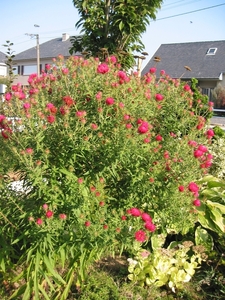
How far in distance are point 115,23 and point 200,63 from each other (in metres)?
27.0

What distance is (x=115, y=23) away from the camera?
4891mm

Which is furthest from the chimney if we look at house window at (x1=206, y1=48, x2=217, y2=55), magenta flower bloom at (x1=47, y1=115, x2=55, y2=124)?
magenta flower bloom at (x1=47, y1=115, x2=55, y2=124)

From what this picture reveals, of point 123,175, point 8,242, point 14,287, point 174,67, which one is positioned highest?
point 174,67

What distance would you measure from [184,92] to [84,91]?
2.81ft

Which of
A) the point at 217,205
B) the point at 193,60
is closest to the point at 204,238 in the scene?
the point at 217,205

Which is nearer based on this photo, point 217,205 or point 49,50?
point 217,205

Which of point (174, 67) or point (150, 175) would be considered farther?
point (174, 67)

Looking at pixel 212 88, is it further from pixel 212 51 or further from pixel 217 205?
pixel 217 205

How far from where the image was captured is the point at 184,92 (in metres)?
2.57

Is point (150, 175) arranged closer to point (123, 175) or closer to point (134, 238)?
point (123, 175)

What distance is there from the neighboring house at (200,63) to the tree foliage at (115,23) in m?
23.7

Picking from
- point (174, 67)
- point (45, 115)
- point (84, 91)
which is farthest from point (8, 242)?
point (174, 67)

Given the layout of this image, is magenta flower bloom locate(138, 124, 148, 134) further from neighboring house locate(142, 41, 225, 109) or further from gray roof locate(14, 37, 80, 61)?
gray roof locate(14, 37, 80, 61)

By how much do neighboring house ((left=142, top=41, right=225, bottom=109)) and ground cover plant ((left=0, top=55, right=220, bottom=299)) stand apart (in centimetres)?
2657
